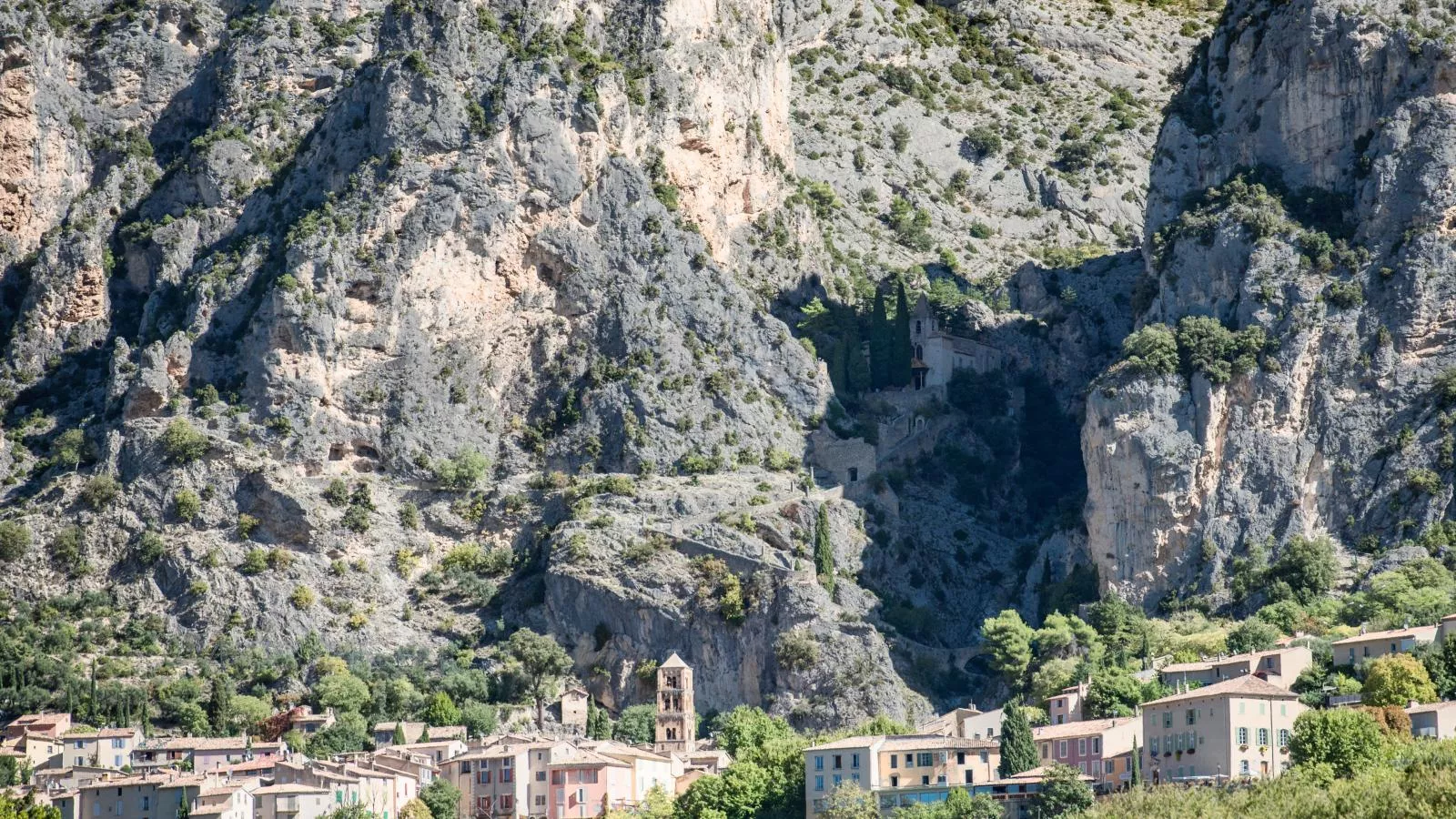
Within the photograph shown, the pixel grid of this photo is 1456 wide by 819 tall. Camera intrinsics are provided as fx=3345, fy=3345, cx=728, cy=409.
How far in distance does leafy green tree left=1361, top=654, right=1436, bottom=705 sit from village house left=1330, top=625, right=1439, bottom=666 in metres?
3.63

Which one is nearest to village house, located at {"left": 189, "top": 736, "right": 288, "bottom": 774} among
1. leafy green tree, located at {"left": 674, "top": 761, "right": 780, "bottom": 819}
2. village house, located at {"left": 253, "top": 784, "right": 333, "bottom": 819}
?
village house, located at {"left": 253, "top": 784, "right": 333, "bottom": 819}

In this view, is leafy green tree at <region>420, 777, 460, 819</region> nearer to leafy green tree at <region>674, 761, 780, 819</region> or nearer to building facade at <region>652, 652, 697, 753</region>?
leafy green tree at <region>674, 761, 780, 819</region>

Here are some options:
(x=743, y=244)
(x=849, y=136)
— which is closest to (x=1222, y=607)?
(x=743, y=244)

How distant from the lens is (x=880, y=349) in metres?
150

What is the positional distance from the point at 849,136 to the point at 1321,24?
112 ft

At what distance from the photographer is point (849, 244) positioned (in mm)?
161875

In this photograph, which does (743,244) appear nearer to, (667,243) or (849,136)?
(667,243)

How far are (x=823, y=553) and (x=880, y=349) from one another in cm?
1761

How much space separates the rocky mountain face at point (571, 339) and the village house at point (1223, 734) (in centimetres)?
1814

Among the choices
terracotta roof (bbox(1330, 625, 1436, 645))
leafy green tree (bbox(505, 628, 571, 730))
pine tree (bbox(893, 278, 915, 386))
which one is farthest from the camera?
pine tree (bbox(893, 278, 915, 386))

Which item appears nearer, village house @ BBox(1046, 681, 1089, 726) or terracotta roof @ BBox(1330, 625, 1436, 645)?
terracotta roof @ BBox(1330, 625, 1436, 645)

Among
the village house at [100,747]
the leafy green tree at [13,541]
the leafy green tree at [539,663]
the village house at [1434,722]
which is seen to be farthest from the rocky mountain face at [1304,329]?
the leafy green tree at [13,541]

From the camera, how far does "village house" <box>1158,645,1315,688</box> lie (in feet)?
391

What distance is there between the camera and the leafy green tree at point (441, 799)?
115688 mm
